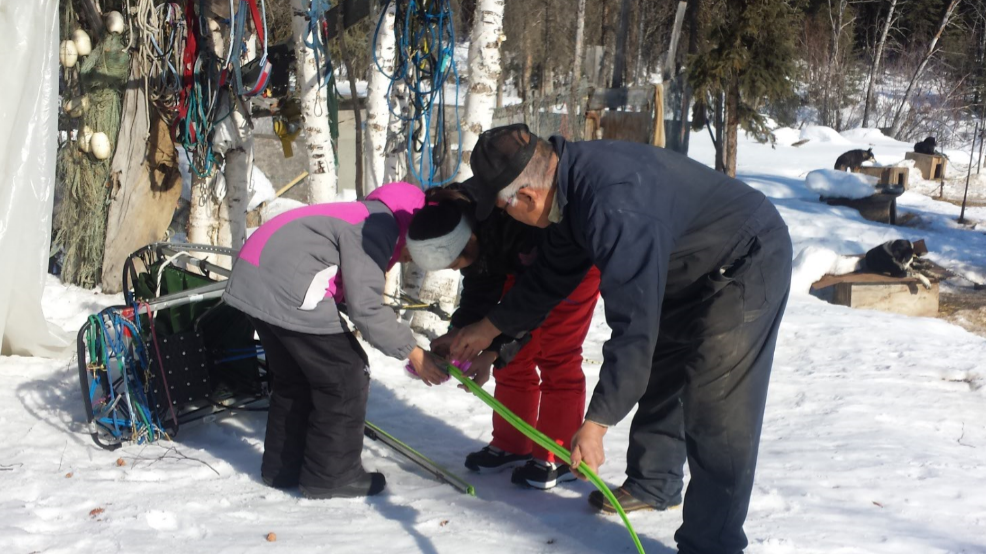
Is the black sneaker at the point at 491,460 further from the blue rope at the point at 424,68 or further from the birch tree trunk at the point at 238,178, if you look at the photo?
the birch tree trunk at the point at 238,178

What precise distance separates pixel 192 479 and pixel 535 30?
28.9 metres

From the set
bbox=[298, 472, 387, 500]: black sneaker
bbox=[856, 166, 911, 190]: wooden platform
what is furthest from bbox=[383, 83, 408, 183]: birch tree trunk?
bbox=[856, 166, 911, 190]: wooden platform

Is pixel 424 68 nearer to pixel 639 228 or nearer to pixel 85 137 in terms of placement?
pixel 85 137

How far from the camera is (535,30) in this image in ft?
101

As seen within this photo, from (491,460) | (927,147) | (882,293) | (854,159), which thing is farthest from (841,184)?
(491,460)

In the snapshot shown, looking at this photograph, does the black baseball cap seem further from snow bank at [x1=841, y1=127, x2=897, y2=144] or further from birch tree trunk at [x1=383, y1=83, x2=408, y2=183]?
snow bank at [x1=841, y1=127, x2=897, y2=144]

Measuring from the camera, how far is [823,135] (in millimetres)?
25516

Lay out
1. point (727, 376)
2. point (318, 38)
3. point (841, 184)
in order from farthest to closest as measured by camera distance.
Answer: point (841, 184) < point (318, 38) < point (727, 376)

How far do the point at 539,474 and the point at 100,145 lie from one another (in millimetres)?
4723

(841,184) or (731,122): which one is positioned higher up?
(731,122)

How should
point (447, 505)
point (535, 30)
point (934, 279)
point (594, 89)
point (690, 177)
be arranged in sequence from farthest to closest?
point (535, 30) → point (594, 89) → point (934, 279) → point (447, 505) → point (690, 177)

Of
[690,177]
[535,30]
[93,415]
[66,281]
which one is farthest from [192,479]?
[535,30]

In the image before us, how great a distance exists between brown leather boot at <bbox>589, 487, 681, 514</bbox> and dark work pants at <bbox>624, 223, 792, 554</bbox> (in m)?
0.45

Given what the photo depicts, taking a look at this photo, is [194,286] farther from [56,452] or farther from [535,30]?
[535,30]
